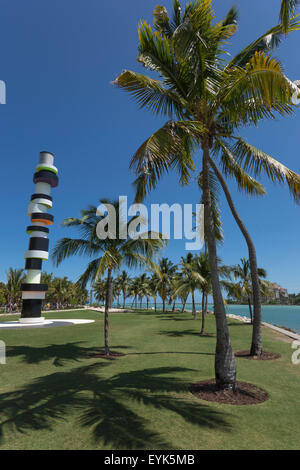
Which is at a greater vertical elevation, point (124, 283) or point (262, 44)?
point (262, 44)

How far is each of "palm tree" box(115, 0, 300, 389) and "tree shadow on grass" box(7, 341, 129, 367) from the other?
24.5 feet

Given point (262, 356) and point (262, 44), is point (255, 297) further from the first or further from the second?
point (262, 44)

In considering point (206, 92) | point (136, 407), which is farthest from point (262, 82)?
point (136, 407)

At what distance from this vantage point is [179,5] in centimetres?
750

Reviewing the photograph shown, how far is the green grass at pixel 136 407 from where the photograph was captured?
466 centimetres

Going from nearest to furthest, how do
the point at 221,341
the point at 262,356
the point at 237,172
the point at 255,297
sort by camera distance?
the point at 221,341 → the point at 237,172 → the point at 262,356 → the point at 255,297

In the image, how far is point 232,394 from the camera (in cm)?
689

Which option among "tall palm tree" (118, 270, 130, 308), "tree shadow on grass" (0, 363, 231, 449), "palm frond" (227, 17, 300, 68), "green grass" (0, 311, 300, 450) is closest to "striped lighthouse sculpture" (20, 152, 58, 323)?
"green grass" (0, 311, 300, 450)

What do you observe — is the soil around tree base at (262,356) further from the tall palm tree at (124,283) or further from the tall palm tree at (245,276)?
the tall palm tree at (124,283)

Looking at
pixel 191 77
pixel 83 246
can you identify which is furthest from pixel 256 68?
pixel 83 246

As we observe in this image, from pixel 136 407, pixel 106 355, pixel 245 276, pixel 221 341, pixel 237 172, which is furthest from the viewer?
pixel 245 276

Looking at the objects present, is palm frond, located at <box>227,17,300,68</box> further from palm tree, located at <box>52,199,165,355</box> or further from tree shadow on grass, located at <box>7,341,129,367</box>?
tree shadow on grass, located at <box>7,341,129,367</box>

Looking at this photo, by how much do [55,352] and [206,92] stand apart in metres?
13.4
